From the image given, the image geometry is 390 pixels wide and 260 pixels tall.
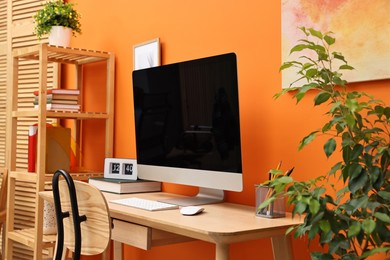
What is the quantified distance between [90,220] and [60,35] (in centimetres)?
153

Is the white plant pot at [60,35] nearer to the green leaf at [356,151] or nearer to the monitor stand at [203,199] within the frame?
the monitor stand at [203,199]

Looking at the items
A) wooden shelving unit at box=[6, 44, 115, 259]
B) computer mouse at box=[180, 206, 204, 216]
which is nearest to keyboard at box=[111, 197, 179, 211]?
computer mouse at box=[180, 206, 204, 216]

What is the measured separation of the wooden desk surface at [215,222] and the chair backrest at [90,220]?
143mm

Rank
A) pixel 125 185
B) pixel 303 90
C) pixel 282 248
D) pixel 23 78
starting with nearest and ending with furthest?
pixel 303 90 → pixel 282 248 → pixel 125 185 → pixel 23 78

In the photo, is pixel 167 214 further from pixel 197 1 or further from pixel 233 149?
pixel 197 1

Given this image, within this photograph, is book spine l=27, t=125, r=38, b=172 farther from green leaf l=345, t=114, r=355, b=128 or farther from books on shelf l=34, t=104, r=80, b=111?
green leaf l=345, t=114, r=355, b=128

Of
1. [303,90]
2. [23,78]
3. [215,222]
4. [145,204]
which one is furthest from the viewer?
[23,78]

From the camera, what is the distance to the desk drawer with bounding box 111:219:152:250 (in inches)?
80.2

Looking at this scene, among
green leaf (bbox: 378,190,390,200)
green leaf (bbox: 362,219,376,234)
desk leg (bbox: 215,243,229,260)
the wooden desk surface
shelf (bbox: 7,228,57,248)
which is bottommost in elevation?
shelf (bbox: 7,228,57,248)

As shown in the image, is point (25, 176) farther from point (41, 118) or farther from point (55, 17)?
point (55, 17)

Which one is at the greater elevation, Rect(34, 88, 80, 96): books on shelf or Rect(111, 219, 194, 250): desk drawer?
Rect(34, 88, 80, 96): books on shelf

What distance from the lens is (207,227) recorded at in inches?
69.5

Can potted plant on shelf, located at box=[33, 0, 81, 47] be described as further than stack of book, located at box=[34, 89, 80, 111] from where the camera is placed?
Yes

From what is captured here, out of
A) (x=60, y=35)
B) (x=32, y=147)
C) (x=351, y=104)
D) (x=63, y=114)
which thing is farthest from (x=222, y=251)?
(x=60, y=35)
